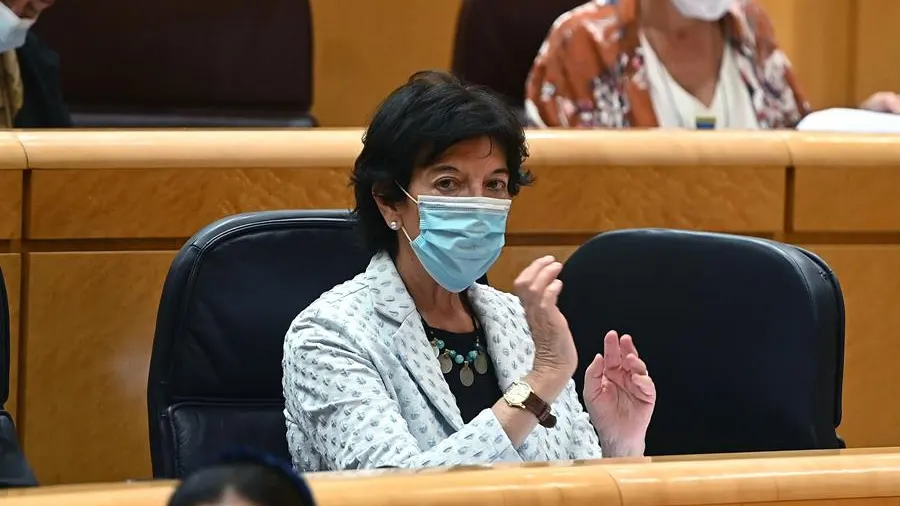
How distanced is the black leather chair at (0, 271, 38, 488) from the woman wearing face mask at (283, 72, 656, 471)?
281 millimetres

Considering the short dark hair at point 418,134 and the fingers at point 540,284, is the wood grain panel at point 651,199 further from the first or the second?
the fingers at point 540,284

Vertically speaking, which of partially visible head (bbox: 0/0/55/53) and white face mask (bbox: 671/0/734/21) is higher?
partially visible head (bbox: 0/0/55/53)

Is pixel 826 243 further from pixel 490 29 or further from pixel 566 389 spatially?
pixel 490 29


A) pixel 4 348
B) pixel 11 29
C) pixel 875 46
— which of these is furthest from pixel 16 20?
pixel 875 46

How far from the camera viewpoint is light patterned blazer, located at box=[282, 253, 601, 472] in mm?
1461

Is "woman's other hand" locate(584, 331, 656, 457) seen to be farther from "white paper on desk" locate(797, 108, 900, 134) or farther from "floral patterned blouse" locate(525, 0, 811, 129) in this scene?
"floral patterned blouse" locate(525, 0, 811, 129)

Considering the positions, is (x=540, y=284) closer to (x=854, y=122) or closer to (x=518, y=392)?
(x=518, y=392)

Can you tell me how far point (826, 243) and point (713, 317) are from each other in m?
0.52

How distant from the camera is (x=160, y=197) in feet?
6.55

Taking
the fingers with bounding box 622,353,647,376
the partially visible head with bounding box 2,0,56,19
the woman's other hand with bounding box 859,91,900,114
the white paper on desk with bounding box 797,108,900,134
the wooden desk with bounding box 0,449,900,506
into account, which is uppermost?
the partially visible head with bounding box 2,0,56,19

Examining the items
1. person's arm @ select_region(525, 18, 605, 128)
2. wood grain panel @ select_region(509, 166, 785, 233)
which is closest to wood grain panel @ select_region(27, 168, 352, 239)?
wood grain panel @ select_region(509, 166, 785, 233)

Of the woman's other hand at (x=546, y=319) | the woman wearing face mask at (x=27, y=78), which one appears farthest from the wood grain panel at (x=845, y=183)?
the woman wearing face mask at (x=27, y=78)

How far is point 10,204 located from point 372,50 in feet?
5.10

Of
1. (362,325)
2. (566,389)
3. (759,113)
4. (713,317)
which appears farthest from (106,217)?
(759,113)
